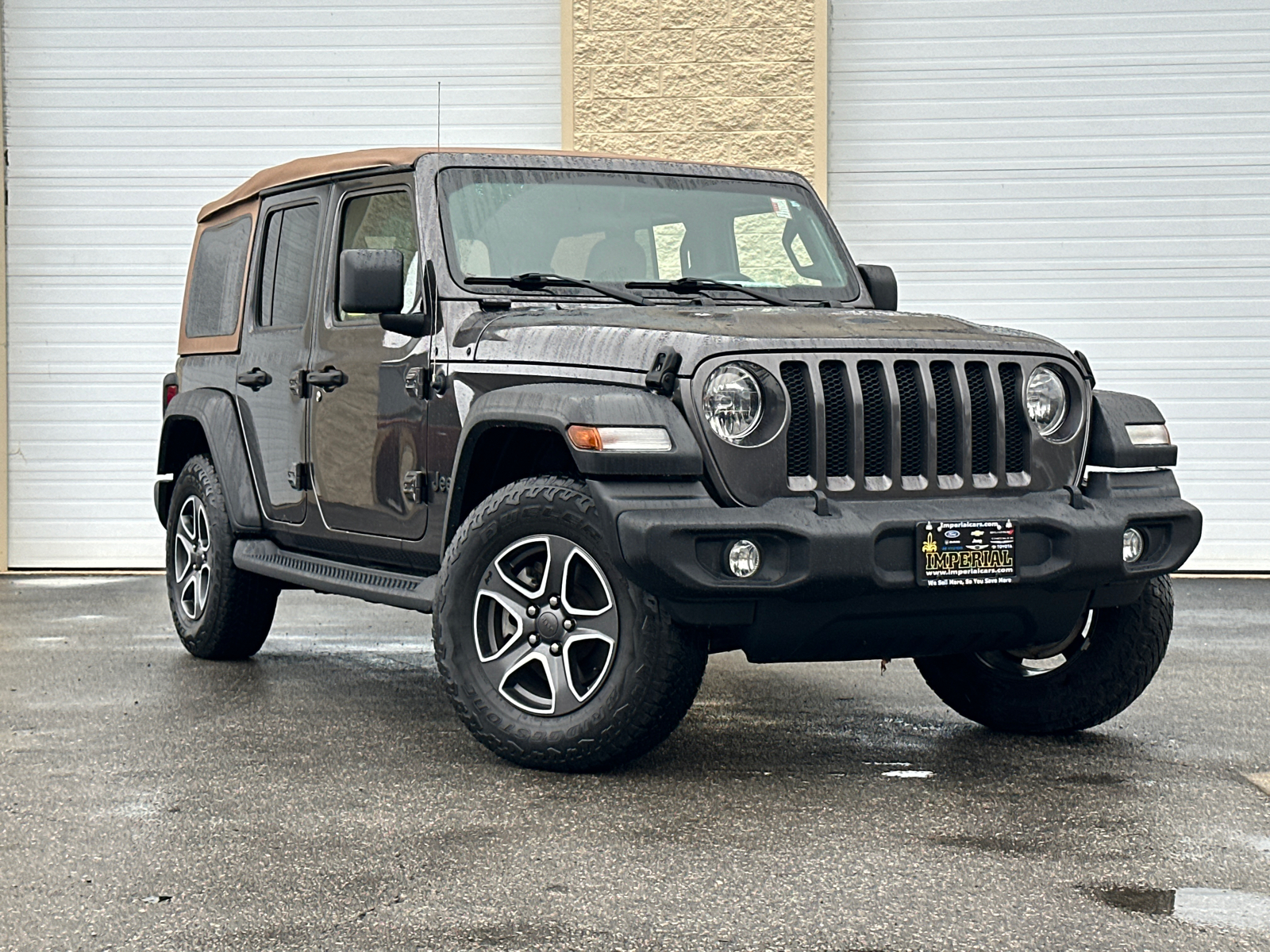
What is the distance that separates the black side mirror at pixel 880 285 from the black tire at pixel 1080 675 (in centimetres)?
143

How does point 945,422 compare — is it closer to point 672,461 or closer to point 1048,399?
point 1048,399

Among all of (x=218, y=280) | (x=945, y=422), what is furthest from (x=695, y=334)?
(x=218, y=280)

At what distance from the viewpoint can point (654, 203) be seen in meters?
6.58

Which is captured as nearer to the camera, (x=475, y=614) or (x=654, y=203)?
(x=475, y=614)

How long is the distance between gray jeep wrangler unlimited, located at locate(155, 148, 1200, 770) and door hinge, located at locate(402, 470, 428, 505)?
48mm

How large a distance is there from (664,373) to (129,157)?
8.84 metres

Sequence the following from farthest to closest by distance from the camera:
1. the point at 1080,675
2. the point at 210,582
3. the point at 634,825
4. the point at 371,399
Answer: the point at 210,582 < the point at 371,399 < the point at 1080,675 < the point at 634,825

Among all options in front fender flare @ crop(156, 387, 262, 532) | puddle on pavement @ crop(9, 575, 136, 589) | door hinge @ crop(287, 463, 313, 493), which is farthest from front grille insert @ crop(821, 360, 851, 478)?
puddle on pavement @ crop(9, 575, 136, 589)

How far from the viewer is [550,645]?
519 cm

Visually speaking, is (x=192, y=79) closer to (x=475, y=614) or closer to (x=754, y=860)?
(x=475, y=614)

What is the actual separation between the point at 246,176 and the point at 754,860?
31.5ft

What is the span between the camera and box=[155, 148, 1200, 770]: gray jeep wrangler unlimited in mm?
4922

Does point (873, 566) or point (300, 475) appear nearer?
point (873, 566)

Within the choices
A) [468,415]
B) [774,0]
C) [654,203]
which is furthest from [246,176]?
[468,415]
